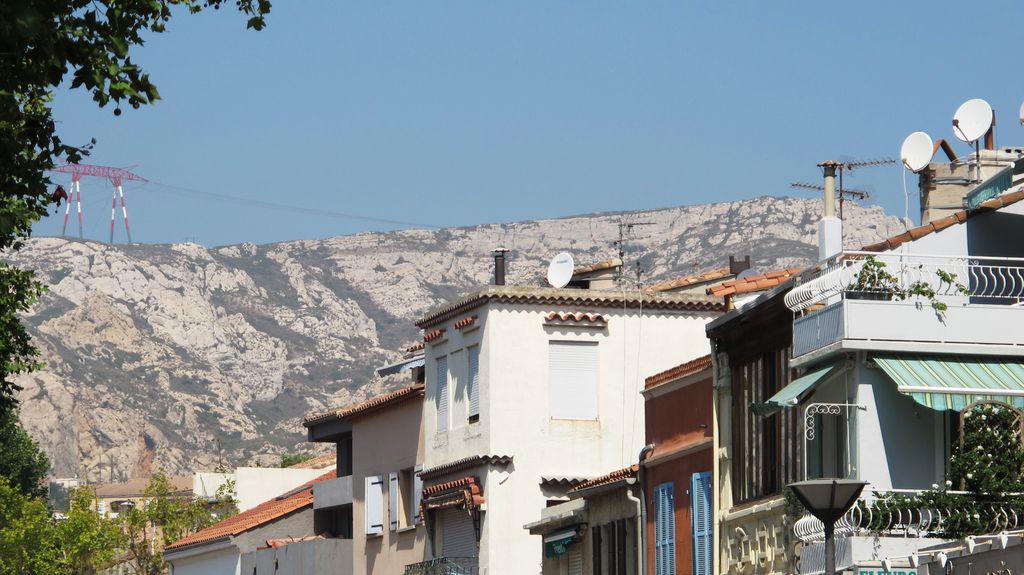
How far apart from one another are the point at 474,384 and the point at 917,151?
1892 centimetres


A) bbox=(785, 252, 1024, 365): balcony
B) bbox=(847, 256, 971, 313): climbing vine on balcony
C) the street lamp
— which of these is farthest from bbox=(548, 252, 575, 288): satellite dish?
the street lamp

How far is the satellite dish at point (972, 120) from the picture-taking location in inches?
1284

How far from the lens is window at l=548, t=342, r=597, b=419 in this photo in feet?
156

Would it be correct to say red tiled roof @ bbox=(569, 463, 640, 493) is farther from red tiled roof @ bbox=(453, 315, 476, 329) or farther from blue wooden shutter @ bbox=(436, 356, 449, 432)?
blue wooden shutter @ bbox=(436, 356, 449, 432)

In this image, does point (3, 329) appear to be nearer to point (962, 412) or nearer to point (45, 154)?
point (45, 154)

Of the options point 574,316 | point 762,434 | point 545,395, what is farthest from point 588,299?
point 762,434

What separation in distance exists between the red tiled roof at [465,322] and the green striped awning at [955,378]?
21.9 m

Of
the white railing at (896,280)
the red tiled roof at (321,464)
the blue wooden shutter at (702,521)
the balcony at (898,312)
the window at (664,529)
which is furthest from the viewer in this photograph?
the red tiled roof at (321,464)

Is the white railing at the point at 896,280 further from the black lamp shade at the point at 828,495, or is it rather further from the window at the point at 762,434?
the black lamp shade at the point at 828,495

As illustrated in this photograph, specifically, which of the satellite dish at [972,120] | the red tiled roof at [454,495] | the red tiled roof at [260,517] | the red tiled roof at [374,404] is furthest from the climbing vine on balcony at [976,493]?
the red tiled roof at [260,517]

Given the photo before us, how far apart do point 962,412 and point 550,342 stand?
21288 millimetres

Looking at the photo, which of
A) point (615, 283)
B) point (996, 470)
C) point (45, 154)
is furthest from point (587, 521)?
point (45, 154)

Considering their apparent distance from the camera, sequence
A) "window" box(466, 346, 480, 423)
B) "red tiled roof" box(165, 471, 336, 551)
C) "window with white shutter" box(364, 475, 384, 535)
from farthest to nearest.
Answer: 1. "red tiled roof" box(165, 471, 336, 551)
2. "window with white shutter" box(364, 475, 384, 535)
3. "window" box(466, 346, 480, 423)

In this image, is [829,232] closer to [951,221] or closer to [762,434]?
[951,221]
